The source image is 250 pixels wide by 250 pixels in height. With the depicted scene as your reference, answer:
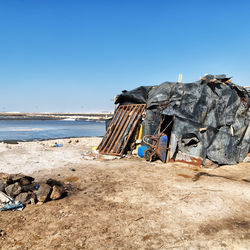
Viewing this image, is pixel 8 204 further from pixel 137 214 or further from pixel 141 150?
pixel 141 150

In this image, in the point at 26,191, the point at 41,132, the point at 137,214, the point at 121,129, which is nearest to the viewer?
the point at 137,214

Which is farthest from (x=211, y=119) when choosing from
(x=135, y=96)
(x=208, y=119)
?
(x=135, y=96)

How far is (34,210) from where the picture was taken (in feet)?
14.7

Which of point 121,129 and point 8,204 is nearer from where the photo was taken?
point 8,204

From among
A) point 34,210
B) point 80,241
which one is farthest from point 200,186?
point 34,210

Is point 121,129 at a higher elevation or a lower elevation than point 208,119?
lower

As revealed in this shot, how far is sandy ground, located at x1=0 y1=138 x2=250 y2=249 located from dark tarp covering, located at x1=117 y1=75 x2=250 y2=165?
1.53 metres

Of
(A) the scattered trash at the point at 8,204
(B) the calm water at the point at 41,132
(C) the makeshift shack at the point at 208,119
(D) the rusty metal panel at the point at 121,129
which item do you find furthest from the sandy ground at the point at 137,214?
(B) the calm water at the point at 41,132

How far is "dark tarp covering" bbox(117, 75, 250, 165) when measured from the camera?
893 centimetres

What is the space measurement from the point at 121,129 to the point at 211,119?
5.13 m

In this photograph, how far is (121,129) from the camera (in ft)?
39.3

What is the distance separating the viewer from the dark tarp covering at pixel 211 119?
8930 mm

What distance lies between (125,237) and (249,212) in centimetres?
300

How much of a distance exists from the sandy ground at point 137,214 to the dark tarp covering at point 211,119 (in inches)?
60.4
